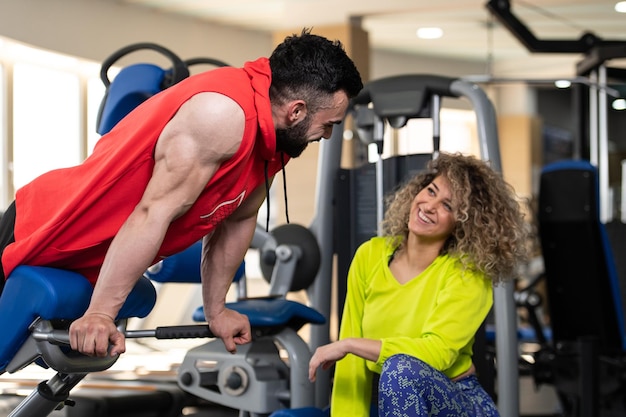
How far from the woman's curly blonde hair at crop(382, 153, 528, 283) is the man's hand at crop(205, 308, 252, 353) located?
595 mm

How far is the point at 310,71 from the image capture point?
5.43 feet

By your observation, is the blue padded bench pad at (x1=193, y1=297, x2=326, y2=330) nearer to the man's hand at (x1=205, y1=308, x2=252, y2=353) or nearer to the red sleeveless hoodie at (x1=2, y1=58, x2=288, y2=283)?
the man's hand at (x1=205, y1=308, x2=252, y2=353)

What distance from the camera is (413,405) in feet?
6.38

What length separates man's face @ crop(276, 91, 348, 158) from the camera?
1684mm

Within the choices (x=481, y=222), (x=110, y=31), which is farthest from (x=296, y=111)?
(x=110, y=31)

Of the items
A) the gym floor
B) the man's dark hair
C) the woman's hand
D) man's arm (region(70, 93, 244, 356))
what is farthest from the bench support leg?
the gym floor

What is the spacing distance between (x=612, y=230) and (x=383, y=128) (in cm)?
180

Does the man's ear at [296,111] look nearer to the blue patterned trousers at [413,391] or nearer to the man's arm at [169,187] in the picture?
the man's arm at [169,187]

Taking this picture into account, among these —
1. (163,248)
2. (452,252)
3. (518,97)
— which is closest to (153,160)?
(163,248)

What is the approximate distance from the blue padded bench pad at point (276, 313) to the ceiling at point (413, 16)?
4.81m

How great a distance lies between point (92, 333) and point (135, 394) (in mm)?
2049

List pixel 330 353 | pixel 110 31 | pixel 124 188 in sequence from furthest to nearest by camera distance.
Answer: pixel 110 31
pixel 330 353
pixel 124 188

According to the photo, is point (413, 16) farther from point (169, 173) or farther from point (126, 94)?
point (169, 173)

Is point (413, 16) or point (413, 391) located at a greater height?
point (413, 16)
